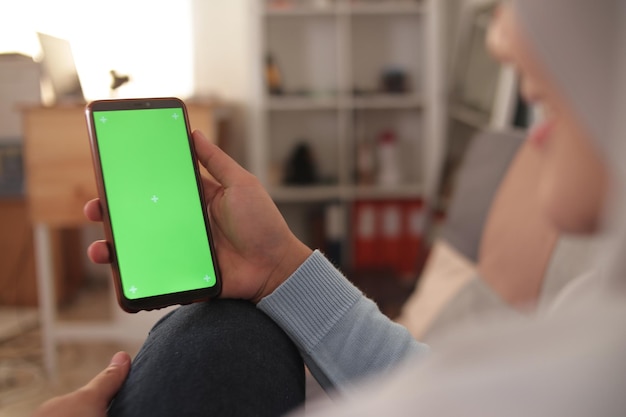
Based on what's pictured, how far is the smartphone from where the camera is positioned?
64cm

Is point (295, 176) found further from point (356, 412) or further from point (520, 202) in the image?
point (356, 412)

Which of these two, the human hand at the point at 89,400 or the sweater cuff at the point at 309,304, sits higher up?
the sweater cuff at the point at 309,304

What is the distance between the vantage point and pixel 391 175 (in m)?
3.13

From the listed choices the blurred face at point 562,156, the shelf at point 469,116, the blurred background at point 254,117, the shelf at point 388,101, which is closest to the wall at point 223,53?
the blurred background at point 254,117

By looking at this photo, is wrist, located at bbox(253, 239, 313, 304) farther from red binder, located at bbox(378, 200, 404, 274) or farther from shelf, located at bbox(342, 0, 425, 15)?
shelf, located at bbox(342, 0, 425, 15)

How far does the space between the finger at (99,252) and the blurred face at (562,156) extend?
0.44 metres

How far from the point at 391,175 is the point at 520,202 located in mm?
1774

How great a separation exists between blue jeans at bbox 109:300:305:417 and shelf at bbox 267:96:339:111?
250 centimetres

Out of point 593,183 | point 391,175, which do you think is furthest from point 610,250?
point 391,175

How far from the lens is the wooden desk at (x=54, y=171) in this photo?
2.04m

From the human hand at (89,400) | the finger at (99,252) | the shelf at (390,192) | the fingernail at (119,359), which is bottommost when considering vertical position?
the shelf at (390,192)

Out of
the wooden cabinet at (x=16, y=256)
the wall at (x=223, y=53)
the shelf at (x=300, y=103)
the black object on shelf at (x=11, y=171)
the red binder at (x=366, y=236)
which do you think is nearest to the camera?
the black object on shelf at (x=11, y=171)

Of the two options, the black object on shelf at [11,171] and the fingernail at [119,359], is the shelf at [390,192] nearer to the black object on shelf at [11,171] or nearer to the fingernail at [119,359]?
the black object on shelf at [11,171]

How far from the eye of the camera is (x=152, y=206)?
661 mm
